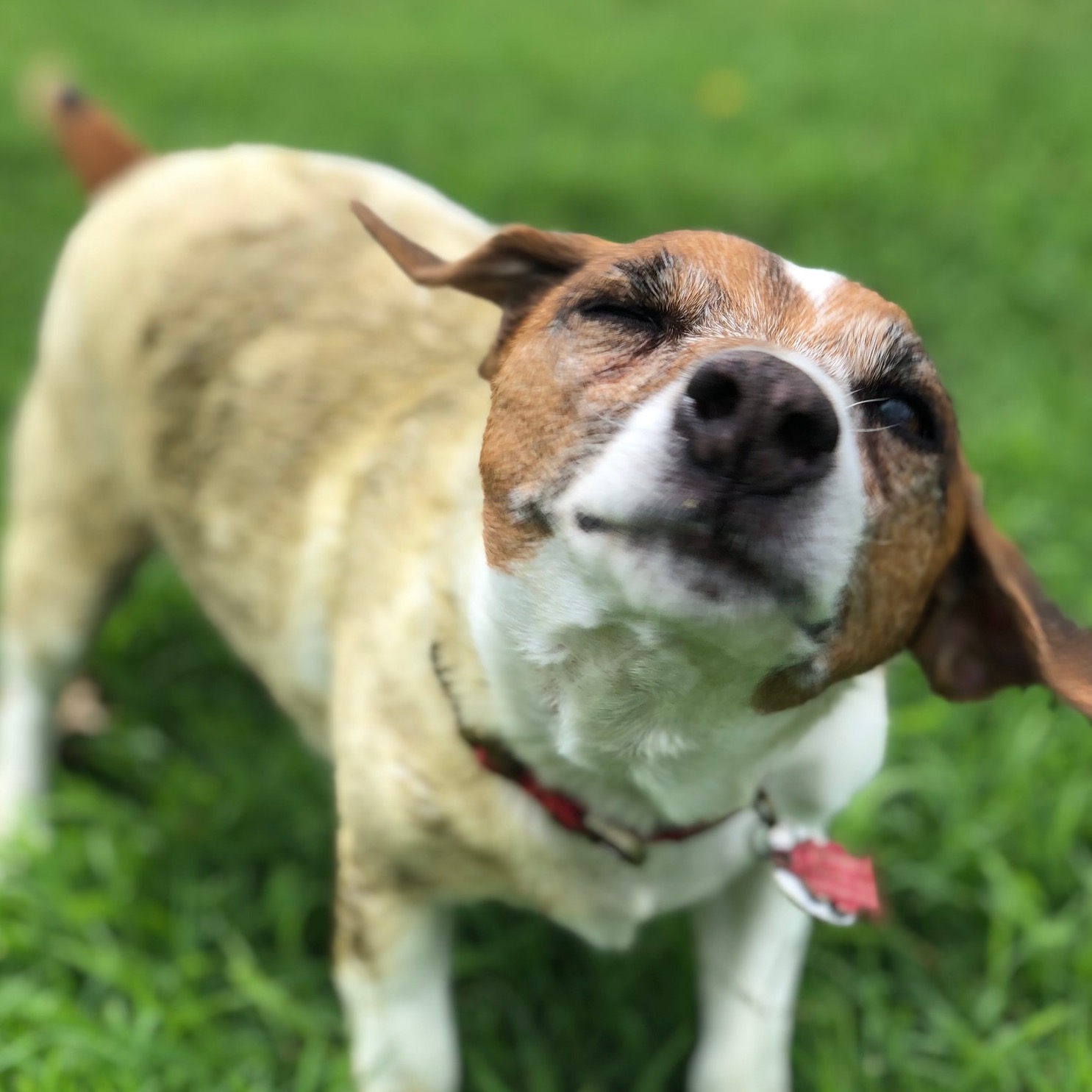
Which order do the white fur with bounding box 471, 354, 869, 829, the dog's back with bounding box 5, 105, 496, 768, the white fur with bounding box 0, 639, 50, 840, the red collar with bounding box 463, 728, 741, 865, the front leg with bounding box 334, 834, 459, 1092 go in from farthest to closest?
the white fur with bounding box 0, 639, 50, 840 < the dog's back with bounding box 5, 105, 496, 768 < the front leg with bounding box 334, 834, 459, 1092 < the red collar with bounding box 463, 728, 741, 865 < the white fur with bounding box 471, 354, 869, 829

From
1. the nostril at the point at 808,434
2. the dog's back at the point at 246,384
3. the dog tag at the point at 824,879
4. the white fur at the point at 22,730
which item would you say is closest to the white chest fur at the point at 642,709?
the dog tag at the point at 824,879

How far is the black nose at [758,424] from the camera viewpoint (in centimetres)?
156

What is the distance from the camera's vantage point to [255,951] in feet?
10.6

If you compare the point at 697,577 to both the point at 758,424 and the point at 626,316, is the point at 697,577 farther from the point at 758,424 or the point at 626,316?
the point at 626,316

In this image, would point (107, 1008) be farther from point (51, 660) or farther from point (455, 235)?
point (455, 235)

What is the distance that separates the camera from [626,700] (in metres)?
1.97

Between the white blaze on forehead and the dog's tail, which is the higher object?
the white blaze on forehead

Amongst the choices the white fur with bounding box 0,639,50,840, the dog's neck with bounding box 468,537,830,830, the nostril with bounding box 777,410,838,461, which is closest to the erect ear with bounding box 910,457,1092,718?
the dog's neck with bounding box 468,537,830,830

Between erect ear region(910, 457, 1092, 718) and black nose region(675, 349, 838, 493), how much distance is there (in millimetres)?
614

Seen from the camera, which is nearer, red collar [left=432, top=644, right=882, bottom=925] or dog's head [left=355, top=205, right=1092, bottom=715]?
dog's head [left=355, top=205, right=1092, bottom=715]

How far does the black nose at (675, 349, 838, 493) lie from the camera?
5.13ft

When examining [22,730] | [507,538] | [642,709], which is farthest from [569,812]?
[22,730]

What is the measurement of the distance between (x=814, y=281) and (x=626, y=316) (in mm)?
286

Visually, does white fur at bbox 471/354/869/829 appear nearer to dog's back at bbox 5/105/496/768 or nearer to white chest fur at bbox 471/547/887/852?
white chest fur at bbox 471/547/887/852
